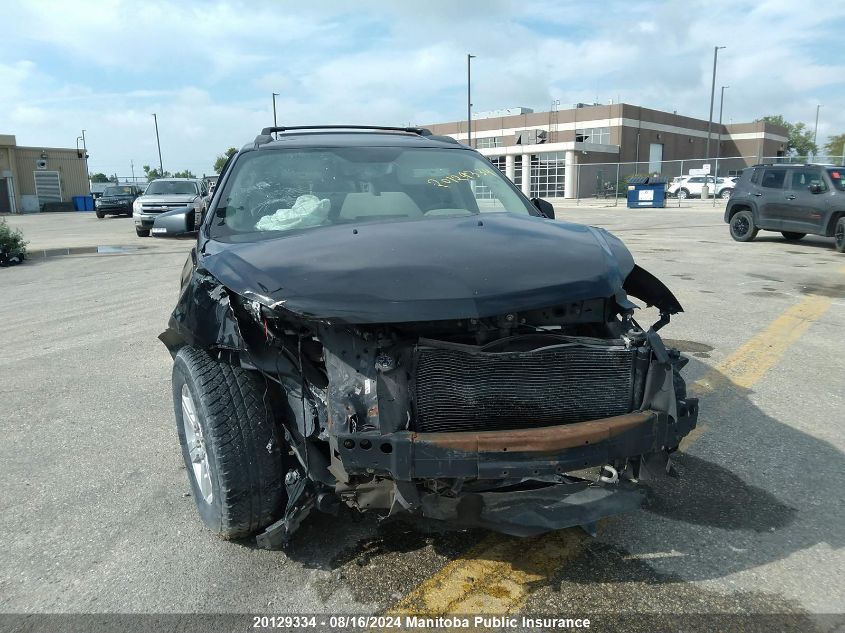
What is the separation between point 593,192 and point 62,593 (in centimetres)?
4723

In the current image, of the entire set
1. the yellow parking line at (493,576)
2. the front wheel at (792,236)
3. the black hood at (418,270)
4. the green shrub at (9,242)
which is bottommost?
the yellow parking line at (493,576)

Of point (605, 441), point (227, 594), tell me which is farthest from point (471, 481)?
point (227, 594)

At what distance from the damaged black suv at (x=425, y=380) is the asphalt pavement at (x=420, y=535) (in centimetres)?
26

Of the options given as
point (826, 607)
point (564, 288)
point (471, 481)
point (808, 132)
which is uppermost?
point (808, 132)

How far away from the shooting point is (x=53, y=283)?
10.9 metres

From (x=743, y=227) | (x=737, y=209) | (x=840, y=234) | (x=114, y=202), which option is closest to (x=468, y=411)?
(x=840, y=234)

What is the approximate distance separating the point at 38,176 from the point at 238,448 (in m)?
52.9

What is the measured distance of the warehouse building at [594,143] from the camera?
47562 mm

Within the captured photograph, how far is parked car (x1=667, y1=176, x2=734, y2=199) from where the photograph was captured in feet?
128

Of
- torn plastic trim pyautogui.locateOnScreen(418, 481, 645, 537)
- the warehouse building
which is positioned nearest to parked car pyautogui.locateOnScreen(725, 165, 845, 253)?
torn plastic trim pyautogui.locateOnScreen(418, 481, 645, 537)

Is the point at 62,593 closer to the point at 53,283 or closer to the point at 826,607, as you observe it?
the point at 826,607

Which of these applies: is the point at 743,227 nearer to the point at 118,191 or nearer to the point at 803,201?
the point at 803,201

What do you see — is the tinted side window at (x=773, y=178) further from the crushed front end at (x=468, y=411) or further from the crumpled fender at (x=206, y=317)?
the crumpled fender at (x=206, y=317)

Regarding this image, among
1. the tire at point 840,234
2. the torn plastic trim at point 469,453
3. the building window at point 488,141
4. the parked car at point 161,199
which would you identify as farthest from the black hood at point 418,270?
the building window at point 488,141
